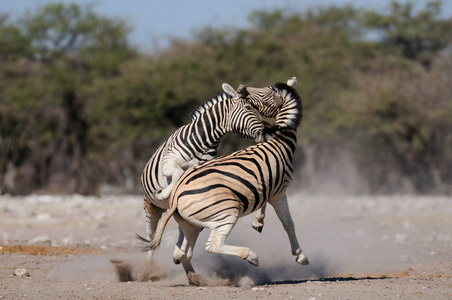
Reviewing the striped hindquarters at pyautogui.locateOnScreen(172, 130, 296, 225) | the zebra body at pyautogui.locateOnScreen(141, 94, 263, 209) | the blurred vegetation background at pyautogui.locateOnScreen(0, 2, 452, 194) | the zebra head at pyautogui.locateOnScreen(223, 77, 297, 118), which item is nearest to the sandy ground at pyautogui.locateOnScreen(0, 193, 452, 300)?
the striped hindquarters at pyautogui.locateOnScreen(172, 130, 296, 225)

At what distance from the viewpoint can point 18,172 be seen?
99.7 feet

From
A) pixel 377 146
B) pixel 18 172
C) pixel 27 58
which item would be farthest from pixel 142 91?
pixel 377 146

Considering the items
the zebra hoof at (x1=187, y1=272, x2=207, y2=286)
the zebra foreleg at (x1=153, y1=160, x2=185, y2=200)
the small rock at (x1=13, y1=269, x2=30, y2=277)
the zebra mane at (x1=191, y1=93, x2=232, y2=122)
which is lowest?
the small rock at (x1=13, y1=269, x2=30, y2=277)

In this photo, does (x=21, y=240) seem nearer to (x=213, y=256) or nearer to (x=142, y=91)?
(x=213, y=256)

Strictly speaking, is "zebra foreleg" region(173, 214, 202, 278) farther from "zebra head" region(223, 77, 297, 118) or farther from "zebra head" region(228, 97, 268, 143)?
"zebra head" region(223, 77, 297, 118)

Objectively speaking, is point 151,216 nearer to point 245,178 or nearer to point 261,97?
point 261,97

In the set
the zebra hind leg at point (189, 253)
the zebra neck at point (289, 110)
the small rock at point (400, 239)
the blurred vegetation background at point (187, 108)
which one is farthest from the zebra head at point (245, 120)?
the blurred vegetation background at point (187, 108)

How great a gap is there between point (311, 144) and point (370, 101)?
3.23 meters

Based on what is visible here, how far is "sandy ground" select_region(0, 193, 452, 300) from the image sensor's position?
23.3ft

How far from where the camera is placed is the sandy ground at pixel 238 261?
7.09 metres

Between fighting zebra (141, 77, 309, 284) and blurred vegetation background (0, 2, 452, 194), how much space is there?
21051mm

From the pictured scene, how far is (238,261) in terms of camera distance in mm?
8586

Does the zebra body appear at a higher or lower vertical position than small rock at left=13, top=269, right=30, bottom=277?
higher

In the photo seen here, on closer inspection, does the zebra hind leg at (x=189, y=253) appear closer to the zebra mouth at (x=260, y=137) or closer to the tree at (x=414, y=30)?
the zebra mouth at (x=260, y=137)
